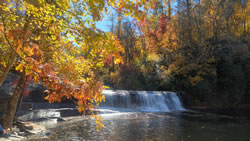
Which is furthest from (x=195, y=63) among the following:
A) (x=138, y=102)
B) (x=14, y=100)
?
(x=14, y=100)

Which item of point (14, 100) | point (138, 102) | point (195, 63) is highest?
point (195, 63)

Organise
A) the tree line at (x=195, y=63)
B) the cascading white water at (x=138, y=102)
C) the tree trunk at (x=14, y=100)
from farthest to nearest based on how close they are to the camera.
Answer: the tree line at (x=195, y=63), the cascading white water at (x=138, y=102), the tree trunk at (x=14, y=100)

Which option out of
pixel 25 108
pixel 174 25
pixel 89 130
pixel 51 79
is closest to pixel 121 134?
pixel 89 130

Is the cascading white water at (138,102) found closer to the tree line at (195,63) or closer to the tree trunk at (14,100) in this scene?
the tree line at (195,63)

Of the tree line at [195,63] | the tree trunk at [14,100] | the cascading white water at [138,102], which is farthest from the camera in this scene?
the tree line at [195,63]

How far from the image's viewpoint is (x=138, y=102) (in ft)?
55.5

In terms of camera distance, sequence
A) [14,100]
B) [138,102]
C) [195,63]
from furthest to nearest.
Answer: [195,63], [138,102], [14,100]

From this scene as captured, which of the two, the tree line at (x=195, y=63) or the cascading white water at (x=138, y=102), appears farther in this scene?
the tree line at (x=195, y=63)

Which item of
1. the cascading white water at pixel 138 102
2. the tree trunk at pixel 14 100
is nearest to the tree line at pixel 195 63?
the cascading white water at pixel 138 102

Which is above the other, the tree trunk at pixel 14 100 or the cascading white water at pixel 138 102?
the tree trunk at pixel 14 100

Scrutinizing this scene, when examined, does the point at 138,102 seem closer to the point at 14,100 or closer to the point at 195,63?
the point at 195,63

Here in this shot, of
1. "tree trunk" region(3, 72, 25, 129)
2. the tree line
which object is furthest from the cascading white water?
"tree trunk" region(3, 72, 25, 129)

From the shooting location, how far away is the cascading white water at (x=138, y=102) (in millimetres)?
16469

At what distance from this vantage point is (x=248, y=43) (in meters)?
20.9
